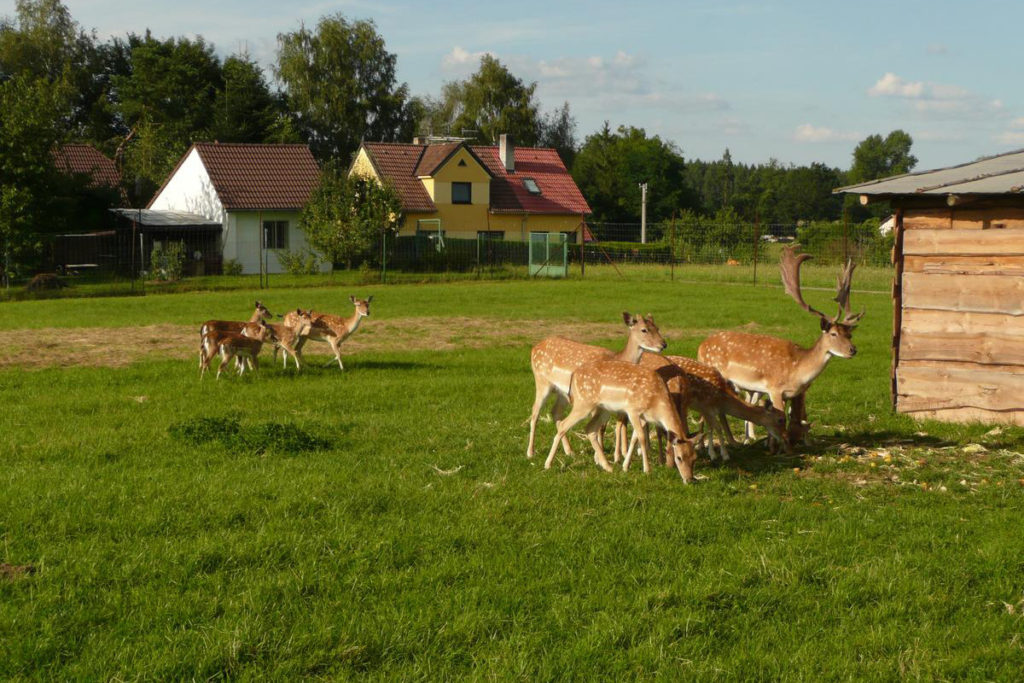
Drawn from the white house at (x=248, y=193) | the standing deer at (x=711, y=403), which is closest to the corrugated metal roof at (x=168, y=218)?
the white house at (x=248, y=193)

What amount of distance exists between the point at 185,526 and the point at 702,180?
17747 cm

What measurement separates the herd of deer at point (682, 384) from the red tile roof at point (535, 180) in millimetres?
42510

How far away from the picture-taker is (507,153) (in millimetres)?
55844

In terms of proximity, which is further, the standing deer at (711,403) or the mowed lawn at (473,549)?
the standing deer at (711,403)

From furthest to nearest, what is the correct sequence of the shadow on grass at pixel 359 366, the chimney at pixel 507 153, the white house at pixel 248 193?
the chimney at pixel 507 153, the white house at pixel 248 193, the shadow on grass at pixel 359 366

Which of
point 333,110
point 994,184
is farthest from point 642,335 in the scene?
point 333,110

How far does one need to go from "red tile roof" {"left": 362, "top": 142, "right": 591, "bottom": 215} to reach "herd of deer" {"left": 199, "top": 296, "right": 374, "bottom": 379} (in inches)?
1224

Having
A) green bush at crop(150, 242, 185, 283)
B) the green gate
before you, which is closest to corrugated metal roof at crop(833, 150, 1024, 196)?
the green gate

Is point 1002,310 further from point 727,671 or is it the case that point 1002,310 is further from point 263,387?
point 263,387

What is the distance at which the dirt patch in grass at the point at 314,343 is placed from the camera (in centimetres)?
1645

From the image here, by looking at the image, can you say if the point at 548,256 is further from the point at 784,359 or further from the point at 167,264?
the point at 784,359

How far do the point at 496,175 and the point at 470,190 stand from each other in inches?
138

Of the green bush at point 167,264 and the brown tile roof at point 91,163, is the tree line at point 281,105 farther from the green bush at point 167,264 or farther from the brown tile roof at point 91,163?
the green bush at point 167,264

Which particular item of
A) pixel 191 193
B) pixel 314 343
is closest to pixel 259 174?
pixel 191 193
